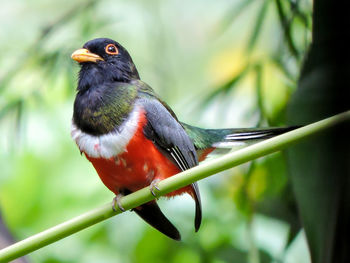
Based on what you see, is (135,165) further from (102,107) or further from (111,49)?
(111,49)

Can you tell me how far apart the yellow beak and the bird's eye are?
4cm

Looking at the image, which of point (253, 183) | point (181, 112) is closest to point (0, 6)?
point (181, 112)

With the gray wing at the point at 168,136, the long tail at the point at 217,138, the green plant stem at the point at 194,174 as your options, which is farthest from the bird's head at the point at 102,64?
the green plant stem at the point at 194,174

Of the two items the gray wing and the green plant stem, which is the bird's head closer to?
the gray wing

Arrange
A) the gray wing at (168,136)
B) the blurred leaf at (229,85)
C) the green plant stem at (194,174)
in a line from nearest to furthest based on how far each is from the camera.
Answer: the green plant stem at (194,174), the gray wing at (168,136), the blurred leaf at (229,85)

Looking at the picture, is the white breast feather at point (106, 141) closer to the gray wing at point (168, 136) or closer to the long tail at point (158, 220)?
the gray wing at point (168, 136)

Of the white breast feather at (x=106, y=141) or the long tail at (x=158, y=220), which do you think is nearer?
the white breast feather at (x=106, y=141)

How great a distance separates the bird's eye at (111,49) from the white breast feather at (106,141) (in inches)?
8.5

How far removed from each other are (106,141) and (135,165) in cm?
15

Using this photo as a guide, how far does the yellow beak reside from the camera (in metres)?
1.71

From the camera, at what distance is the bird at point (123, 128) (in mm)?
1752

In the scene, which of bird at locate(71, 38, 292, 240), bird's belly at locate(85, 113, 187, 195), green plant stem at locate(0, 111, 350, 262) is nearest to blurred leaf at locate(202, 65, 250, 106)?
bird at locate(71, 38, 292, 240)

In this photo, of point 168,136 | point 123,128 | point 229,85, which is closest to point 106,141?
point 123,128

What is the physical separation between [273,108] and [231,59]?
5.81 feet
